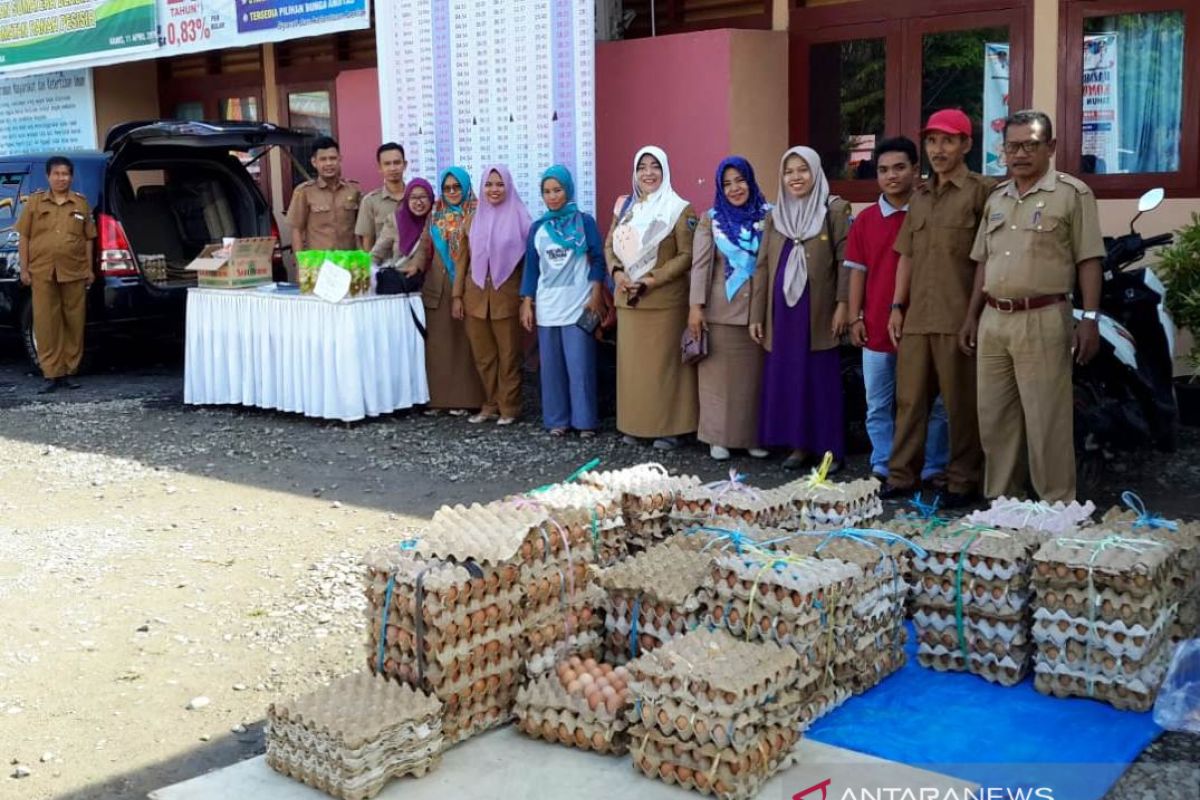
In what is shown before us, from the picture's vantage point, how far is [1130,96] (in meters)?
7.36

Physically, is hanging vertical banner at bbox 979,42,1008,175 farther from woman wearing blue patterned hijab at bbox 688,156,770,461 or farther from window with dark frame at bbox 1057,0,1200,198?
woman wearing blue patterned hijab at bbox 688,156,770,461

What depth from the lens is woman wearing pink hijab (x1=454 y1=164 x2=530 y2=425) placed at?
26.1 feet

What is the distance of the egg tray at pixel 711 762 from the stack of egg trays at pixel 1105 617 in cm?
92

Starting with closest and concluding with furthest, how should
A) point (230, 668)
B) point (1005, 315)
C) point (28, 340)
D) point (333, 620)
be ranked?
point (230, 668)
point (333, 620)
point (1005, 315)
point (28, 340)

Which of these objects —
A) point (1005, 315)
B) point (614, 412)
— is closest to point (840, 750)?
point (1005, 315)

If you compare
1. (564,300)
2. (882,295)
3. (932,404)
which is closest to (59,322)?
(564,300)

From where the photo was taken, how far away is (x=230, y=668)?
4.30 metres

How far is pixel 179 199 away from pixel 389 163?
2798 millimetres

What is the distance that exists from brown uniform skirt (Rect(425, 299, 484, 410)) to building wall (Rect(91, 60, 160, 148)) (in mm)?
7094

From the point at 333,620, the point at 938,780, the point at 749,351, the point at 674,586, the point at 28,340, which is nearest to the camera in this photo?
the point at 938,780

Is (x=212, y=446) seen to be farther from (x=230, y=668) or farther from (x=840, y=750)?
(x=840, y=750)

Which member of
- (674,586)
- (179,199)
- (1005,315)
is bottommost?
(674,586)

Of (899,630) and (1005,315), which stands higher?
(1005,315)

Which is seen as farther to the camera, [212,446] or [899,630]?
[212,446]
